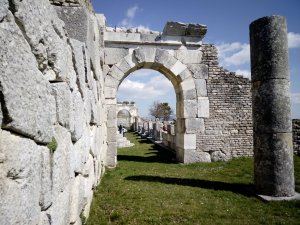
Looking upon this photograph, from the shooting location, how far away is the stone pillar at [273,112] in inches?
173

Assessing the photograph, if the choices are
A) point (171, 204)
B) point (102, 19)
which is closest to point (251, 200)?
point (171, 204)

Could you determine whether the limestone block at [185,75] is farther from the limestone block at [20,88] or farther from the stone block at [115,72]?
the limestone block at [20,88]

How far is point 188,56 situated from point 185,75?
0.66 metres

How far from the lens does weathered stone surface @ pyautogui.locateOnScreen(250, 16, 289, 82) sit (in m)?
4.45

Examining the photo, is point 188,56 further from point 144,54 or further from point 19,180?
point 19,180

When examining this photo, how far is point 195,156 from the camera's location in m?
7.95

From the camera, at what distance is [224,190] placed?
4855 mm

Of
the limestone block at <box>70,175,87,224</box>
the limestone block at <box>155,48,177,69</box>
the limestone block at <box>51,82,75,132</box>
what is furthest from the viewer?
the limestone block at <box>155,48,177,69</box>

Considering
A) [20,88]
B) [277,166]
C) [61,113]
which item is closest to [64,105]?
[61,113]

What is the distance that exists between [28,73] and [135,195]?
3.67 metres

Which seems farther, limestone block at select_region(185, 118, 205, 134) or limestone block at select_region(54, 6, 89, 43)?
limestone block at select_region(185, 118, 205, 134)

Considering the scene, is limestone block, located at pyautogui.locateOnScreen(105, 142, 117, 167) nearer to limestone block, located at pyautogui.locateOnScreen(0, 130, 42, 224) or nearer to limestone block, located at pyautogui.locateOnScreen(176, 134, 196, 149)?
limestone block, located at pyautogui.locateOnScreen(176, 134, 196, 149)

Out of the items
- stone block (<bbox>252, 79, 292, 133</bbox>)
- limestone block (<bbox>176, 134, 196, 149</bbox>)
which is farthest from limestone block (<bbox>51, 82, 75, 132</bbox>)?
limestone block (<bbox>176, 134, 196, 149</bbox>)

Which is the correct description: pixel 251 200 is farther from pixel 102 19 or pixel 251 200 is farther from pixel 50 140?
pixel 102 19
